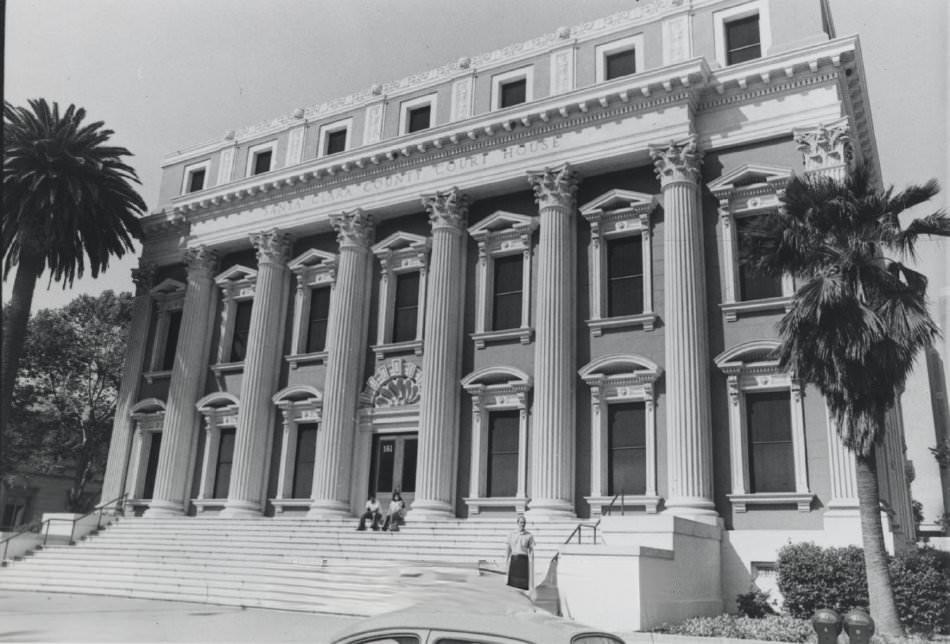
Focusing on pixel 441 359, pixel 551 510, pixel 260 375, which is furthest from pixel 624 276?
pixel 260 375

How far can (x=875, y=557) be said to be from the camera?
15.4 metres

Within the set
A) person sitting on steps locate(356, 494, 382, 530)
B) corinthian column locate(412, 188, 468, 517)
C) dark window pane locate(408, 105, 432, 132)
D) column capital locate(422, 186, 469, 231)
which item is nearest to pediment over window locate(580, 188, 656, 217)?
column capital locate(422, 186, 469, 231)

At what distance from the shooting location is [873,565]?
1541 centimetres

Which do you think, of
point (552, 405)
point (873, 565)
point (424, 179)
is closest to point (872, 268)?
point (873, 565)

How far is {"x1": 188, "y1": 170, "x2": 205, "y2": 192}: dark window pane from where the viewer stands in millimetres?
36031

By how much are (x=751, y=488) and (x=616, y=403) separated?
4351 mm

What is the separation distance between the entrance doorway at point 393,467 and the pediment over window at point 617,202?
9270 mm

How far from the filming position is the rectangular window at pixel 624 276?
24.2 meters

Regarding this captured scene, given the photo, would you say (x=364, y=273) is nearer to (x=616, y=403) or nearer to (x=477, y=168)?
(x=477, y=168)

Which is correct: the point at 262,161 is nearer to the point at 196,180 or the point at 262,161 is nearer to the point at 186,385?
the point at 196,180

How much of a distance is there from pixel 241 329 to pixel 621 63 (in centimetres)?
1757

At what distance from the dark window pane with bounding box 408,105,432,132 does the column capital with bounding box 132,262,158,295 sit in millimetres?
13093

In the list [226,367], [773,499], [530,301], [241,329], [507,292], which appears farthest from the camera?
[241,329]

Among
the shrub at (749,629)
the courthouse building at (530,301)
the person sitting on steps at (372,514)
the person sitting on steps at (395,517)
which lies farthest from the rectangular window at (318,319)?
the shrub at (749,629)
